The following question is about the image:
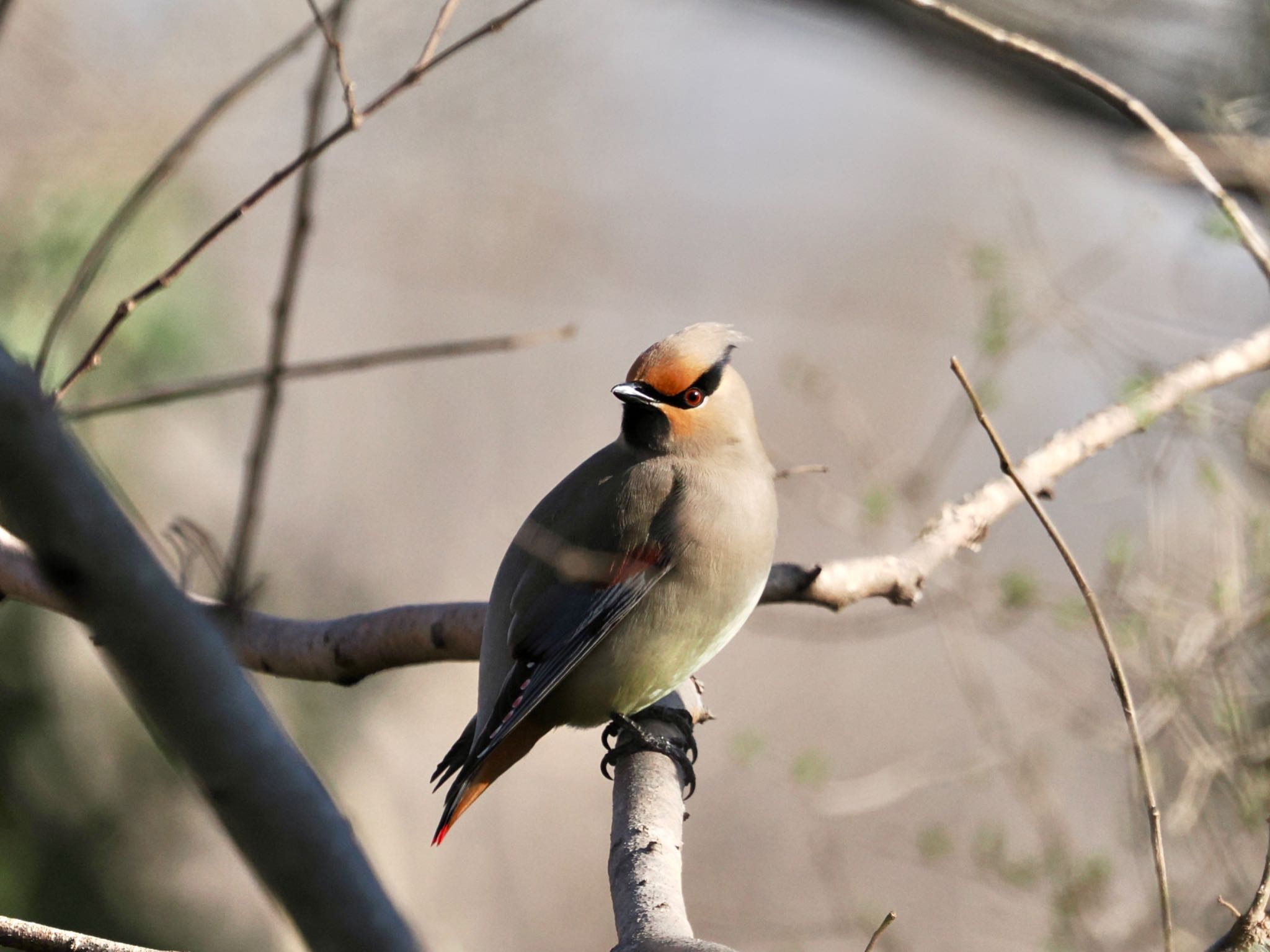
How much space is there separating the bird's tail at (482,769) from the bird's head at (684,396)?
61 centimetres

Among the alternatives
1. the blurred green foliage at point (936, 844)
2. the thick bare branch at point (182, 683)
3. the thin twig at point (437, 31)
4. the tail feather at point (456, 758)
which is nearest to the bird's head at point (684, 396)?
the tail feather at point (456, 758)

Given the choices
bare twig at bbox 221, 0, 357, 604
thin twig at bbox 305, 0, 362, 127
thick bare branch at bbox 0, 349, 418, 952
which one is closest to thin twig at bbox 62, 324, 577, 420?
bare twig at bbox 221, 0, 357, 604

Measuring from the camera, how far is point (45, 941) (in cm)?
137

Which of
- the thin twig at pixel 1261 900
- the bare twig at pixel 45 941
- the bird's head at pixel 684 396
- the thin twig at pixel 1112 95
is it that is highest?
the thin twig at pixel 1112 95

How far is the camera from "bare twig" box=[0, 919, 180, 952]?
135 centimetres

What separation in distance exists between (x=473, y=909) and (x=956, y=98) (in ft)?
19.4

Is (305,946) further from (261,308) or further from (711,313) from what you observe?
(711,313)

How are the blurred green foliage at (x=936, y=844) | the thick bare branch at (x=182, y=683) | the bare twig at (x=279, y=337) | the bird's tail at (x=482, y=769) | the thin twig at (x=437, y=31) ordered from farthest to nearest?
the blurred green foliage at (x=936, y=844), the bird's tail at (x=482, y=769), the thin twig at (x=437, y=31), the bare twig at (x=279, y=337), the thick bare branch at (x=182, y=683)

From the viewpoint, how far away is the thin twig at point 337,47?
51.5 inches

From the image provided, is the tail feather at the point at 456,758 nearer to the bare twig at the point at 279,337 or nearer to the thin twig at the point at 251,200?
the thin twig at the point at 251,200

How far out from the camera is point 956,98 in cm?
527

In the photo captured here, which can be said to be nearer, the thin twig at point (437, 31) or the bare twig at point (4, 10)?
the bare twig at point (4, 10)

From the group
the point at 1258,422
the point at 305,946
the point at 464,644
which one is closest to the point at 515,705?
the point at 464,644

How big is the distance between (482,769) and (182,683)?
1758 mm
